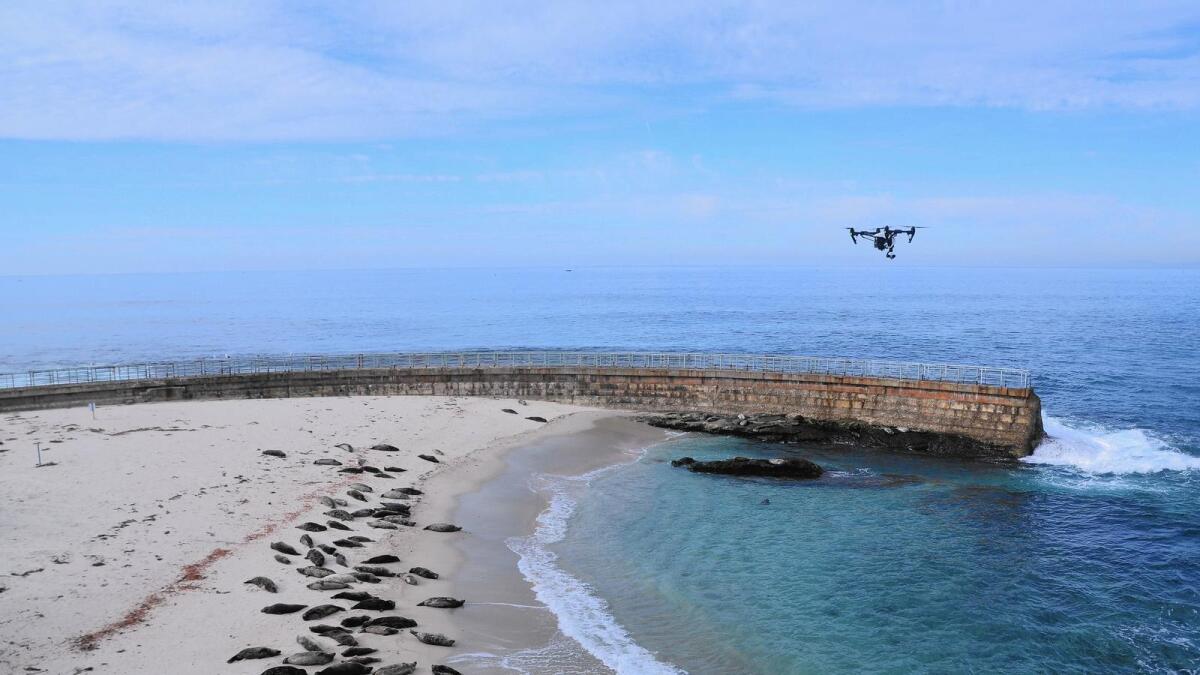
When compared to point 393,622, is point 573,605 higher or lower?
lower

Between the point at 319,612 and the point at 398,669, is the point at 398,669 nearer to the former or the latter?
the point at 398,669

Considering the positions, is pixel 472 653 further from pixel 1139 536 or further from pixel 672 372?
Answer: pixel 672 372

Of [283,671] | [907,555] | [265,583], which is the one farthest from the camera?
[907,555]

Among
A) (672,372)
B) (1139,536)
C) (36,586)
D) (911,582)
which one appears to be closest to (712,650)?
(911,582)

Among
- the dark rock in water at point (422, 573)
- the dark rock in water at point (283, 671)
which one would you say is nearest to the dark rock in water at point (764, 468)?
the dark rock in water at point (422, 573)

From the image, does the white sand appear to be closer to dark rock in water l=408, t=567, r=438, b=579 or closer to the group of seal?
the group of seal

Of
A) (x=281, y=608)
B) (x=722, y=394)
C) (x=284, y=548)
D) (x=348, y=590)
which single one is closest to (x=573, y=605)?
(x=348, y=590)
